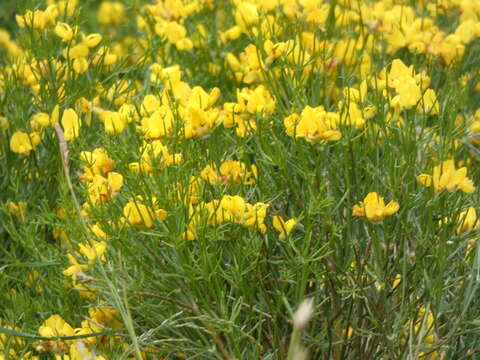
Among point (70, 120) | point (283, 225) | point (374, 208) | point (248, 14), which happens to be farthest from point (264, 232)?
point (248, 14)

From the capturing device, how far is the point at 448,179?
72.0 inches

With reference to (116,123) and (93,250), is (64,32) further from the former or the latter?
(93,250)

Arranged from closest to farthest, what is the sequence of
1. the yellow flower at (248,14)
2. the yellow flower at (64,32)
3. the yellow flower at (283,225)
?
1. the yellow flower at (283,225)
2. the yellow flower at (64,32)
3. the yellow flower at (248,14)

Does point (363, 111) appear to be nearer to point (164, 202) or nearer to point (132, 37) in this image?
point (164, 202)

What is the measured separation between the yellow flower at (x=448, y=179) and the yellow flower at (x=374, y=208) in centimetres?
10

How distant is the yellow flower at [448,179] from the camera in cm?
182

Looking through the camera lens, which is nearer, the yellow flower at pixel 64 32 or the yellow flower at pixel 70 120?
the yellow flower at pixel 70 120

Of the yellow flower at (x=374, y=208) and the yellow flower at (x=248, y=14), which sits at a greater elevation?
the yellow flower at (x=248, y=14)

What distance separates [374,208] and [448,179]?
18cm

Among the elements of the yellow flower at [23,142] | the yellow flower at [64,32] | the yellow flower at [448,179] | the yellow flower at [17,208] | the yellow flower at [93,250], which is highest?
the yellow flower at [64,32]

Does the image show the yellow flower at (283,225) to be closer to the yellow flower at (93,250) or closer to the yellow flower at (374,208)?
the yellow flower at (374,208)

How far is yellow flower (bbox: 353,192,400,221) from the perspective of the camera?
5.94 ft

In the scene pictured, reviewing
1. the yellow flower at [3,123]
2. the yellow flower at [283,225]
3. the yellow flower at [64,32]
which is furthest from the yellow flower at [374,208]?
the yellow flower at [3,123]

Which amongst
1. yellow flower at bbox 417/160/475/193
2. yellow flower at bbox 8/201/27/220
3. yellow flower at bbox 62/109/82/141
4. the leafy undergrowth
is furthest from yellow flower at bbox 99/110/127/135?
yellow flower at bbox 417/160/475/193
